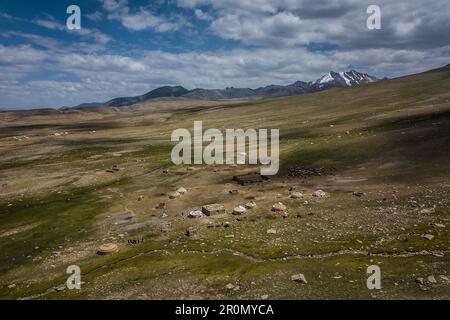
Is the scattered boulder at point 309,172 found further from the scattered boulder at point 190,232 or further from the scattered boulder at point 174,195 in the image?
the scattered boulder at point 190,232

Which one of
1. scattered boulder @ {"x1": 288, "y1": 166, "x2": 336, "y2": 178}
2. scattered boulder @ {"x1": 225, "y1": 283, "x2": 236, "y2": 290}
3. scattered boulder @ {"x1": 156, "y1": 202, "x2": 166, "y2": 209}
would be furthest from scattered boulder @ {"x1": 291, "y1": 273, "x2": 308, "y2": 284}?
scattered boulder @ {"x1": 288, "y1": 166, "x2": 336, "y2": 178}

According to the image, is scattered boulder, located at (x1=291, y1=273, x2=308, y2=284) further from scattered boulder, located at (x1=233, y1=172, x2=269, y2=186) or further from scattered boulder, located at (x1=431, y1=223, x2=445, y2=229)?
scattered boulder, located at (x1=233, y1=172, x2=269, y2=186)

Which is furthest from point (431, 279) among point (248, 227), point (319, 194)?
point (319, 194)

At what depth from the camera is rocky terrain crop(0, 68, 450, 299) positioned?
24.8 meters

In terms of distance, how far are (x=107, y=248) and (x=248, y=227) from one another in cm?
1179

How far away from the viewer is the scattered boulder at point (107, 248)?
Result: 107 feet

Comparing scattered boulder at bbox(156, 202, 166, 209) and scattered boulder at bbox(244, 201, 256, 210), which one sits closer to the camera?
scattered boulder at bbox(244, 201, 256, 210)

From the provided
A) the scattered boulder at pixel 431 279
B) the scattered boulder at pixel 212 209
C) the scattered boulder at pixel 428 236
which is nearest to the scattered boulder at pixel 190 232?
the scattered boulder at pixel 212 209

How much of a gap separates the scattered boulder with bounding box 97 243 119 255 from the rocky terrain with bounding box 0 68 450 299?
9 cm

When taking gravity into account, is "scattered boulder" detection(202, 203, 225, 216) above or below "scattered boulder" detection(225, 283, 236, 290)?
above

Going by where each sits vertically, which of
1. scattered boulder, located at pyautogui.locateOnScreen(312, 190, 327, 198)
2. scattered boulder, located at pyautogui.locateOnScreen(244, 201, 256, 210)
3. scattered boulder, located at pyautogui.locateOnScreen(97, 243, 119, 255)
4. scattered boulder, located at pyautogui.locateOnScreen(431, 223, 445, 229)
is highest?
scattered boulder, located at pyautogui.locateOnScreen(312, 190, 327, 198)
